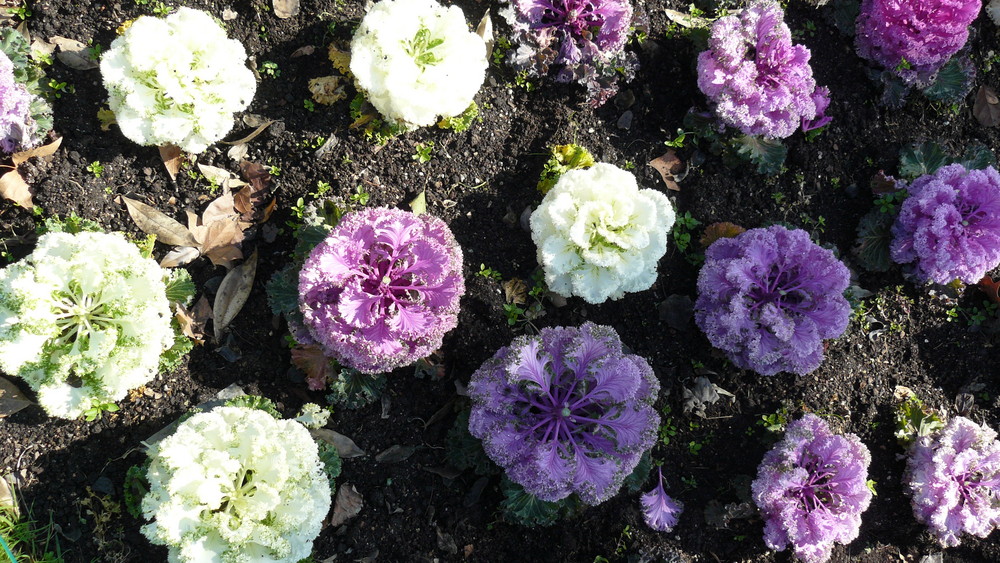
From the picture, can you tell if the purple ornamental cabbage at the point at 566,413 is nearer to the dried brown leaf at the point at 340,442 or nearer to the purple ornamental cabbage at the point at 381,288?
the purple ornamental cabbage at the point at 381,288

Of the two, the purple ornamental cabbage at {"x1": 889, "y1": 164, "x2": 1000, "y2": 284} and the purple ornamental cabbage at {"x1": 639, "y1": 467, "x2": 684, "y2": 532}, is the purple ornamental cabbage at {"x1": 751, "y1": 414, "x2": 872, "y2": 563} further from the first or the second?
the purple ornamental cabbage at {"x1": 889, "y1": 164, "x2": 1000, "y2": 284}

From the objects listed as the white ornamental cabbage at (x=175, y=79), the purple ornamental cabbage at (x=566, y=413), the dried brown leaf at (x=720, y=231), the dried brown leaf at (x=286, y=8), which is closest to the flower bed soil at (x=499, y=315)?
the dried brown leaf at (x=286, y=8)

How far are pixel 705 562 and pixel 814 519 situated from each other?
60 centimetres

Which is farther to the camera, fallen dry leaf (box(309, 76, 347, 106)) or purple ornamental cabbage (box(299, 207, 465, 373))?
fallen dry leaf (box(309, 76, 347, 106))

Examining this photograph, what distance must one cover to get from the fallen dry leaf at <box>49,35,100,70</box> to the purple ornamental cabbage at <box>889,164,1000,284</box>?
4.26m

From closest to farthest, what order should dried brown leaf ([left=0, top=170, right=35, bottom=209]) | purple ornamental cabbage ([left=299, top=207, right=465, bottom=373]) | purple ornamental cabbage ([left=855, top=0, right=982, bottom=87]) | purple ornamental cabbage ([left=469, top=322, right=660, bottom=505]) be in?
purple ornamental cabbage ([left=299, top=207, right=465, bottom=373]) < purple ornamental cabbage ([left=469, top=322, right=660, bottom=505]) < dried brown leaf ([left=0, top=170, right=35, bottom=209]) < purple ornamental cabbage ([left=855, top=0, right=982, bottom=87])

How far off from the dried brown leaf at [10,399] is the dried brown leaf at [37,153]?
103cm

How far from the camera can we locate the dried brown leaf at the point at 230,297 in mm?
3404

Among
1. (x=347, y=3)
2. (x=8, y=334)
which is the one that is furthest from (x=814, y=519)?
(x=8, y=334)

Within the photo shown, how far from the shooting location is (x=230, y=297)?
3.42m

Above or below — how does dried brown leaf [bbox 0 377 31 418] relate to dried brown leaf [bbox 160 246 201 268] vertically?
below

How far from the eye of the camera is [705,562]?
3668 millimetres

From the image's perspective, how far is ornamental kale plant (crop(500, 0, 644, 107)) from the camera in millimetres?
3568

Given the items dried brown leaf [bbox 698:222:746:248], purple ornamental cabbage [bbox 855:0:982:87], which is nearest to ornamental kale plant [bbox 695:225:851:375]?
dried brown leaf [bbox 698:222:746:248]
